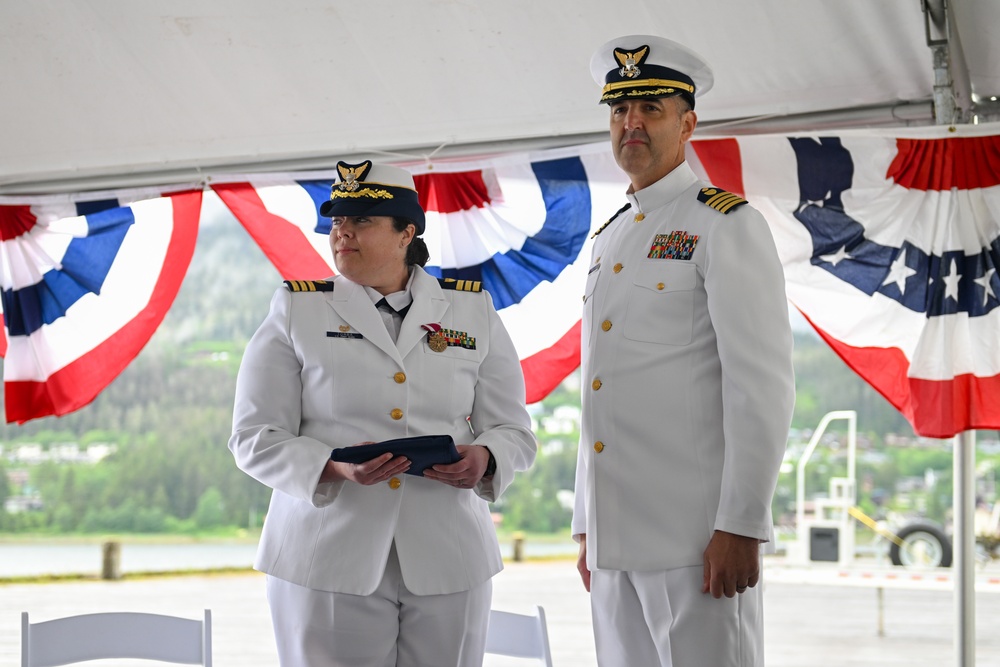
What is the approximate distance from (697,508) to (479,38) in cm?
187

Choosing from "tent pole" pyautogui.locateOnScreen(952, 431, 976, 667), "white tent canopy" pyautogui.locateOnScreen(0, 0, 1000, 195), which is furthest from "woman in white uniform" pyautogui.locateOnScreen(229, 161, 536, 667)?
"tent pole" pyautogui.locateOnScreen(952, 431, 976, 667)

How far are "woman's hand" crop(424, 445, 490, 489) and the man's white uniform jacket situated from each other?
24 cm

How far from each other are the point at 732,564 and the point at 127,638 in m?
1.62

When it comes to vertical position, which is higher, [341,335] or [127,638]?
[341,335]

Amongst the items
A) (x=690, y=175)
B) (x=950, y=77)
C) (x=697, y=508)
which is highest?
(x=950, y=77)

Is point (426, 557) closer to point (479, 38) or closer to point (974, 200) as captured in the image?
point (479, 38)

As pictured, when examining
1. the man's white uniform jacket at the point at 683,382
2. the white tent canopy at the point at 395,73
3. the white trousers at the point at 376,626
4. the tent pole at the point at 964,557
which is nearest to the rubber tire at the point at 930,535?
the tent pole at the point at 964,557

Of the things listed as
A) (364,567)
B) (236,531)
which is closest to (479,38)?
(364,567)

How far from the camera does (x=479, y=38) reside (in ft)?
10.0

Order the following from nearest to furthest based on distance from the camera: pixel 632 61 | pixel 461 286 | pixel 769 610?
pixel 632 61, pixel 461 286, pixel 769 610

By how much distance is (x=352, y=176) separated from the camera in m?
2.21

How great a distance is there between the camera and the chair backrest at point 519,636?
91.9 inches

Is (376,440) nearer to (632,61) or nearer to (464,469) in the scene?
(464,469)

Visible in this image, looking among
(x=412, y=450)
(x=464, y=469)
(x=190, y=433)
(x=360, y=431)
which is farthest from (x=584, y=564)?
(x=190, y=433)
